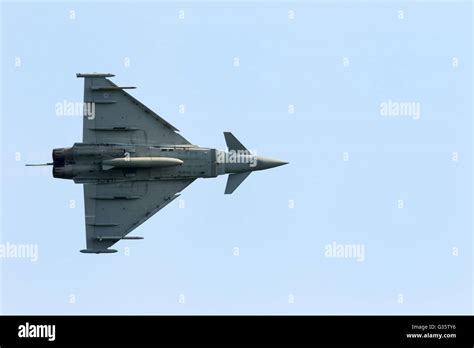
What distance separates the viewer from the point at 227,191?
51.5 meters

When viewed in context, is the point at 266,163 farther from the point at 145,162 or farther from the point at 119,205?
the point at 119,205

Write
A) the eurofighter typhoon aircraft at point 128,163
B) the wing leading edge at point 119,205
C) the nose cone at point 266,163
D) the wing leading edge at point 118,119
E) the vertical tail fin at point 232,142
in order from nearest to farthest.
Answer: the eurofighter typhoon aircraft at point 128,163
the vertical tail fin at point 232,142
the wing leading edge at point 118,119
the wing leading edge at point 119,205
the nose cone at point 266,163

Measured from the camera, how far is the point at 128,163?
166 feet

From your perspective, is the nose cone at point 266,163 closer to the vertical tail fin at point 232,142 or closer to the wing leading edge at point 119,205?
the vertical tail fin at point 232,142

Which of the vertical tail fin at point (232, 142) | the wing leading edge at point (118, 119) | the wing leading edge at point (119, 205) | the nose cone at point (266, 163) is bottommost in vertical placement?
the wing leading edge at point (119, 205)

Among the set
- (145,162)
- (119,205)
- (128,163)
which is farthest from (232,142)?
(119,205)

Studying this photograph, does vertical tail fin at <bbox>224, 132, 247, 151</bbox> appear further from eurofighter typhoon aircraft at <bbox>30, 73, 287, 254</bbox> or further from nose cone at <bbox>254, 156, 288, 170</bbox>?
nose cone at <bbox>254, 156, 288, 170</bbox>

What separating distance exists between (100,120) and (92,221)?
489 cm

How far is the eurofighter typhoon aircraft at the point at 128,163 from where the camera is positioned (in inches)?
1997

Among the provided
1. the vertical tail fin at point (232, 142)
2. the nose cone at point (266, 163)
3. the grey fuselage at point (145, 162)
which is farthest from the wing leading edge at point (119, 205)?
the nose cone at point (266, 163)

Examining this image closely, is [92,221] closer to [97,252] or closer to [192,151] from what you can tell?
[97,252]

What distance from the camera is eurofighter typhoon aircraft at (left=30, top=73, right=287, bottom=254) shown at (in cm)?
5072
